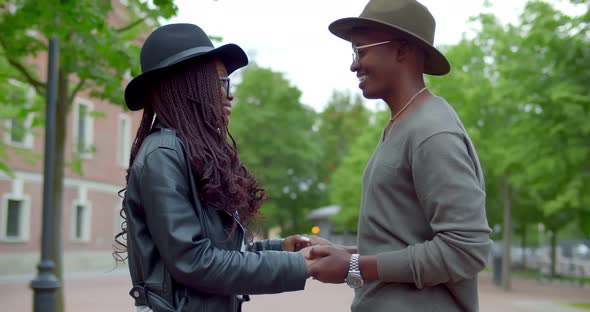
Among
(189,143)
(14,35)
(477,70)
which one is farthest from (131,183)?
(477,70)

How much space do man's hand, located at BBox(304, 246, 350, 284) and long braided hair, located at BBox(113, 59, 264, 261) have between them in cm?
33

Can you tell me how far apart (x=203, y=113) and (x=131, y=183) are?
383 mm

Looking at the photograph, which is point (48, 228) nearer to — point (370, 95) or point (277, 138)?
point (370, 95)

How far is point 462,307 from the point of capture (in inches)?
96.6

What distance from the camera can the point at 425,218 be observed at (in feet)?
7.95

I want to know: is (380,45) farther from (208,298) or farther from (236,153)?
(208,298)

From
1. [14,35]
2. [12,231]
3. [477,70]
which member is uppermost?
[477,70]

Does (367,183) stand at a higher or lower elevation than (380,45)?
lower

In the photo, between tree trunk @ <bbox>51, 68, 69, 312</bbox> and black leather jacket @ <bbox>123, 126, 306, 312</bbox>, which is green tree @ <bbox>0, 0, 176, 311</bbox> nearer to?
tree trunk @ <bbox>51, 68, 69, 312</bbox>

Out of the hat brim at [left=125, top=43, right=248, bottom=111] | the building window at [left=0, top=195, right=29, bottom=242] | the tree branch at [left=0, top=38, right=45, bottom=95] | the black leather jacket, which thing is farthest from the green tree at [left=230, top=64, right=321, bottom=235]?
the black leather jacket

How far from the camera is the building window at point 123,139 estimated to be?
111 ft

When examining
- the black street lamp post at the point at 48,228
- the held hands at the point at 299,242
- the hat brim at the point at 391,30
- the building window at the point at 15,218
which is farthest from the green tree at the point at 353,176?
the hat brim at the point at 391,30

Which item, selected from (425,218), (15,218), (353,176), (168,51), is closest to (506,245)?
(353,176)

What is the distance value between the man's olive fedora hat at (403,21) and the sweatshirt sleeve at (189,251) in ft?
2.98
